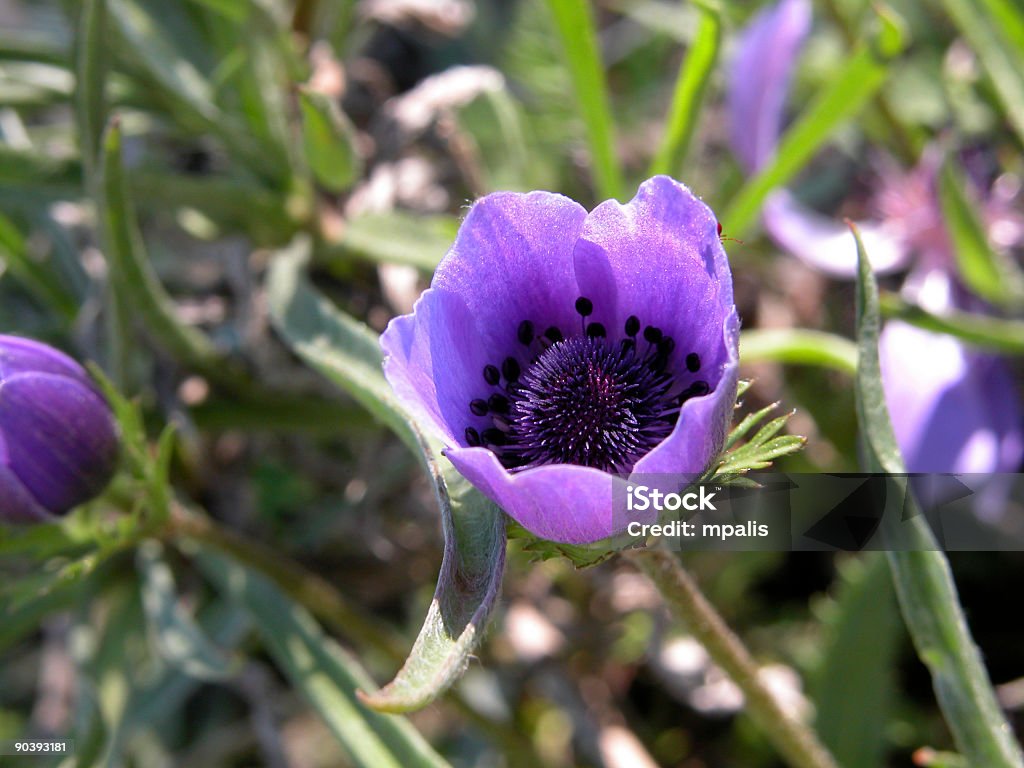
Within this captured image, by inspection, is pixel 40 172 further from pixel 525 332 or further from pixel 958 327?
pixel 958 327

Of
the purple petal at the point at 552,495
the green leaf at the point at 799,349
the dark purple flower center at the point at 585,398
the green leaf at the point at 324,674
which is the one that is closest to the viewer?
the purple petal at the point at 552,495

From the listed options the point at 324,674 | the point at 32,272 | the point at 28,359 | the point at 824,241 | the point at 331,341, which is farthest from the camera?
the point at 824,241

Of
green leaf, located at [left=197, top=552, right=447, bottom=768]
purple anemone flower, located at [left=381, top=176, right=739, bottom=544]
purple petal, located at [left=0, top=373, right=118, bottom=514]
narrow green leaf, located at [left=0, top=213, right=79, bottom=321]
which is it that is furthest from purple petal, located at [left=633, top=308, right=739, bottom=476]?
narrow green leaf, located at [left=0, top=213, right=79, bottom=321]

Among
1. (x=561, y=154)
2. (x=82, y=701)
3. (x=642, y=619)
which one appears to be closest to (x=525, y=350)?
(x=82, y=701)

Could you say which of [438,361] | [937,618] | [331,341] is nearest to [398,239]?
[331,341]

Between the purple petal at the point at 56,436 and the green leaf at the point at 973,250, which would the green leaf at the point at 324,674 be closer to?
the purple petal at the point at 56,436

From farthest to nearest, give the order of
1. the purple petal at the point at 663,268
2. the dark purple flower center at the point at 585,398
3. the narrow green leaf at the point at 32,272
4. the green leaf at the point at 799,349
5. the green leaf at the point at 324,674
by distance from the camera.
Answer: the narrow green leaf at the point at 32,272
the green leaf at the point at 799,349
the green leaf at the point at 324,674
the dark purple flower center at the point at 585,398
the purple petal at the point at 663,268

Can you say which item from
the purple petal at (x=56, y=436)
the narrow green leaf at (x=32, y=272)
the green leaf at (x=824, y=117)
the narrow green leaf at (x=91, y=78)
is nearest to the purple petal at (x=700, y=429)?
the purple petal at (x=56, y=436)

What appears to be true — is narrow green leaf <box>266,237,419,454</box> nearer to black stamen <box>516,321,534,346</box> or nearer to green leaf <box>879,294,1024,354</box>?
black stamen <box>516,321,534,346</box>
